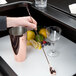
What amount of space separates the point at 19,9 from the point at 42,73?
Answer: 557 mm

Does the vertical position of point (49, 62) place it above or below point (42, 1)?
below

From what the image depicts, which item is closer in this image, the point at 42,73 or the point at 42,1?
the point at 42,73

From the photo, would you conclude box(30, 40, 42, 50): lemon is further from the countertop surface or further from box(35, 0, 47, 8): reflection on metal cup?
box(35, 0, 47, 8): reflection on metal cup

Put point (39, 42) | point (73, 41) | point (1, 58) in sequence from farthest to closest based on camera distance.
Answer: point (73, 41), point (39, 42), point (1, 58)

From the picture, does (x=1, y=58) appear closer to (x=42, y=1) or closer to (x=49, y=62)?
(x=49, y=62)

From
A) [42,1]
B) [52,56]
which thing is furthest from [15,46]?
[42,1]

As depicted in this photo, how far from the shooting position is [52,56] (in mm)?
938

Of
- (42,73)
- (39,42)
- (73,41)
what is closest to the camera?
(42,73)

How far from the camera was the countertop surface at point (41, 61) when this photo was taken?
0.82 m

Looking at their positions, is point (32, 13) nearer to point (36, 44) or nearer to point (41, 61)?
point (36, 44)

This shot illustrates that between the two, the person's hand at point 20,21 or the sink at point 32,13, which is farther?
the sink at point 32,13

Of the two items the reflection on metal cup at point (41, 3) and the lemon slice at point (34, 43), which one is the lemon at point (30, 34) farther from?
the reflection on metal cup at point (41, 3)

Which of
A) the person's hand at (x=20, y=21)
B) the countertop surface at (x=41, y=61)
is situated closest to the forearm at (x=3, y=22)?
the person's hand at (x=20, y=21)

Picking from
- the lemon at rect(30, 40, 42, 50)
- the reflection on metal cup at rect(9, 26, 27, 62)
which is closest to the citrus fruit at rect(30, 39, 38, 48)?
the lemon at rect(30, 40, 42, 50)
